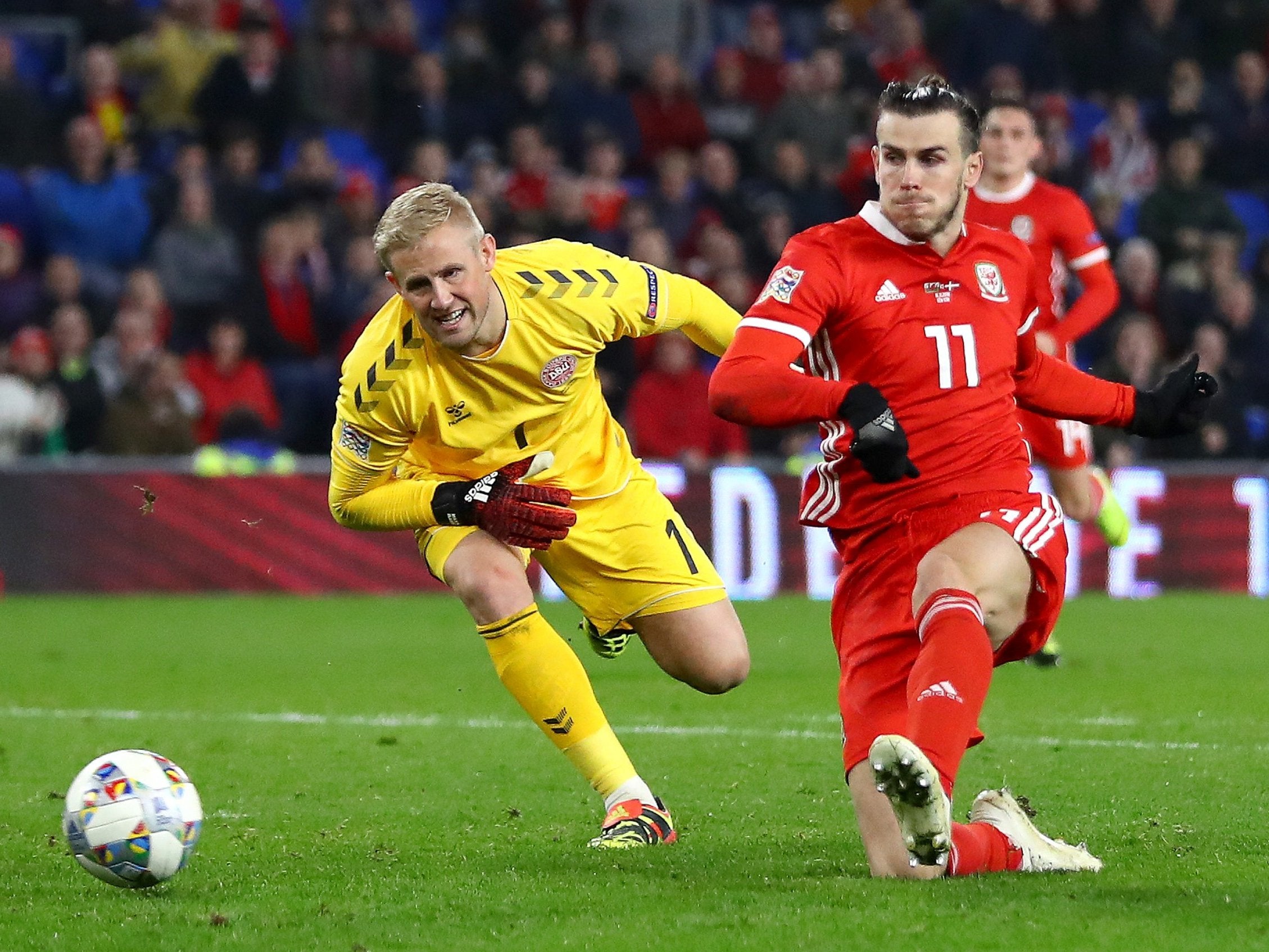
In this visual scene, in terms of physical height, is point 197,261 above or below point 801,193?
below

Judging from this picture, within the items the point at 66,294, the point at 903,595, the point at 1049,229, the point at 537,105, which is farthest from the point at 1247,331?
the point at 903,595

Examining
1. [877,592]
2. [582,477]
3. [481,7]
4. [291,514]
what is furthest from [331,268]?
[877,592]

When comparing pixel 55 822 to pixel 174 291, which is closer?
pixel 55 822

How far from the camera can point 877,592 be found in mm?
5023

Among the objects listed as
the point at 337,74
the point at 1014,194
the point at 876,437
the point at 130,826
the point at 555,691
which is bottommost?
the point at 130,826

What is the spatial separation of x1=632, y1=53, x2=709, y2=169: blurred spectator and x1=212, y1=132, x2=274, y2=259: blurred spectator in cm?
330

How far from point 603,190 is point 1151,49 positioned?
5.43 meters

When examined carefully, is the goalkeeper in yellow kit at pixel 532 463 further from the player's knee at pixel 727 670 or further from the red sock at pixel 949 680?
the red sock at pixel 949 680

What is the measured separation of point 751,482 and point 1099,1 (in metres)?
7.40

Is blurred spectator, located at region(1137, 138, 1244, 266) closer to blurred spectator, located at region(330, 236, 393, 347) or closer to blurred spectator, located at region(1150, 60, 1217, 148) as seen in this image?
blurred spectator, located at region(1150, 60, 1217, 148)

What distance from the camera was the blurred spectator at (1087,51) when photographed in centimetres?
1775

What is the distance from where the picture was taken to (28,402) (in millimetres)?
13773

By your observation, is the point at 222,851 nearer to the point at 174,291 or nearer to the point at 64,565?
the point at 64,565

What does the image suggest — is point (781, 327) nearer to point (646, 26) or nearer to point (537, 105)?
point (537, 105)
